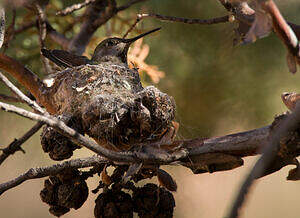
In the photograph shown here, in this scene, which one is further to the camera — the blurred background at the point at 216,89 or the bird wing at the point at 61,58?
the blurred background at the point at 216,89

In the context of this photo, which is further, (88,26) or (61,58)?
(88,26)

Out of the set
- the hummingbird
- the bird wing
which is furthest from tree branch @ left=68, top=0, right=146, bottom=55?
the bird wing

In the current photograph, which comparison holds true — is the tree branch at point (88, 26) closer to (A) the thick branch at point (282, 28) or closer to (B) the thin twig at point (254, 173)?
(A) the thick branch at point (282, 28)

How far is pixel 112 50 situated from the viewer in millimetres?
2896

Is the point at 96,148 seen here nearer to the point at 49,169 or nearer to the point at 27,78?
the point at 49,169

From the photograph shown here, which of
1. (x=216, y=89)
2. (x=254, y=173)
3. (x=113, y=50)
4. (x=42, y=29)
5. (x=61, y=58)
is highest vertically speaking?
(x=254, y=173)

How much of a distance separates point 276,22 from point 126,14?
210cm

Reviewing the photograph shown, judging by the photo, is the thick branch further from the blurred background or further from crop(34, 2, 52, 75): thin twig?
crop(34, 2, 52, 75): thin twig

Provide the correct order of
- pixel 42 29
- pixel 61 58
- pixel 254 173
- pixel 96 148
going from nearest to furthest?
pixel 254 173, pixel 96 148, pixel 61 58, pixel 42 29

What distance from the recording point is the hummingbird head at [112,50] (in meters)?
2.86

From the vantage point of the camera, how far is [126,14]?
3182mm

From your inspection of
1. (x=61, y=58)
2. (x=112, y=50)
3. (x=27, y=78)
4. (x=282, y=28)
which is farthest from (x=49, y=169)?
(x=112, y=50)

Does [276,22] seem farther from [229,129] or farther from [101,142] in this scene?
[229,129]

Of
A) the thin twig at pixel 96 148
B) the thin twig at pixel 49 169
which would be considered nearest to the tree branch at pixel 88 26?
the thin twig at pixel 49 169
